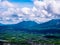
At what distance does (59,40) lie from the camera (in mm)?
5219

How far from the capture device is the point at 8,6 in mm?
5340

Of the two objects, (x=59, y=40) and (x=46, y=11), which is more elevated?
(x=46, y=11)

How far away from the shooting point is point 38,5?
529 centimetres

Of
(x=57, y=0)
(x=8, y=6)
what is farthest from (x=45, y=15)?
(x=8, y=6)

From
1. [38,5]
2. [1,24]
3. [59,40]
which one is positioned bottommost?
[59,40]

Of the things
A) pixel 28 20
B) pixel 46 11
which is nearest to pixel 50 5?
pixel 46 11

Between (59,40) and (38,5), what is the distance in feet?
2.88

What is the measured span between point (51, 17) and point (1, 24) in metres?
1.10

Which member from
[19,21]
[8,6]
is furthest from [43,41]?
[8,6]

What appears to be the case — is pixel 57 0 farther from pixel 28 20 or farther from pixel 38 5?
pixel 28 20

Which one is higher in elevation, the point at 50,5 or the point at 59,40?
the point at 50,5

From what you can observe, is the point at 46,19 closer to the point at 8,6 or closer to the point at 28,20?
the point at 28,20

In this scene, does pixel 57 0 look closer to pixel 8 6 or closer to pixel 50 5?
pixel 50 5

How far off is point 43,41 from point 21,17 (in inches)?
27.8
